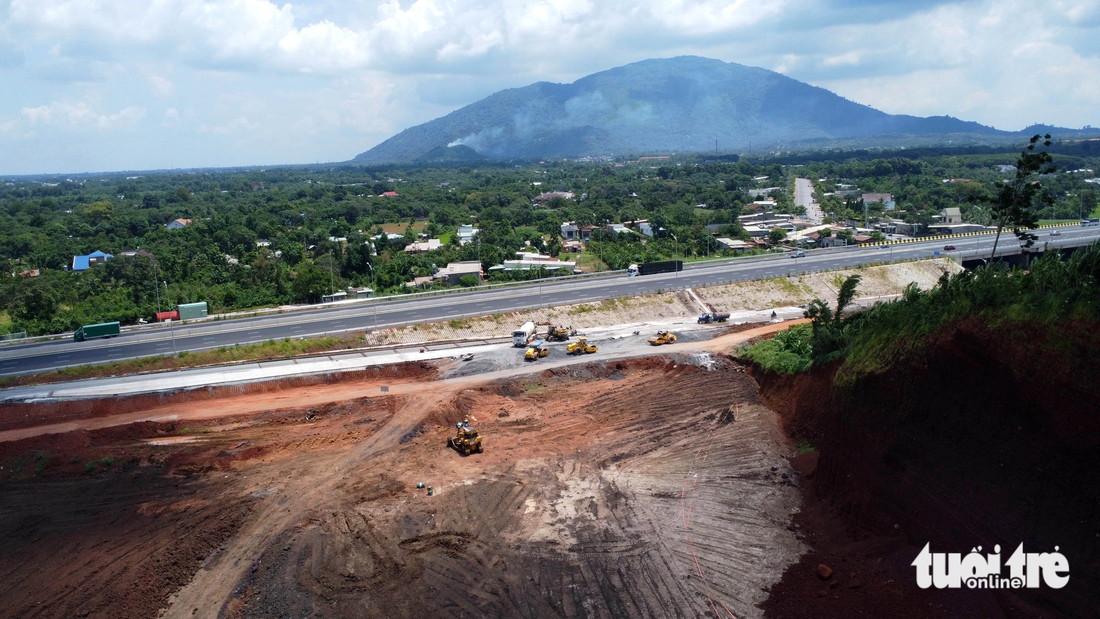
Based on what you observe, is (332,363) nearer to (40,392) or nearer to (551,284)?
(40,392)

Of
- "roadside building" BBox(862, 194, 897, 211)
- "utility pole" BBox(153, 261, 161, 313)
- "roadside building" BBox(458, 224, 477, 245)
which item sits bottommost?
"utility pole" BBox(153, 261, 161, 313)

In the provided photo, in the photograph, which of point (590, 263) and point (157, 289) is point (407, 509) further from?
point (590, 263)

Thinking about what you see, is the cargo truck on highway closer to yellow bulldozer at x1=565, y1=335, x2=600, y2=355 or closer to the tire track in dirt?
yellow bulldozer at x1=565, y1=335, x2=600, y2=355

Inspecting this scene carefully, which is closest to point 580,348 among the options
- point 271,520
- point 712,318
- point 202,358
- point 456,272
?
point 712,318

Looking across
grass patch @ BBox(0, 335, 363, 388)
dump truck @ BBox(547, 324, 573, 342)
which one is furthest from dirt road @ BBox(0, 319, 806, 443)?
grass patch @ BBox(0, 335, 363, 388)

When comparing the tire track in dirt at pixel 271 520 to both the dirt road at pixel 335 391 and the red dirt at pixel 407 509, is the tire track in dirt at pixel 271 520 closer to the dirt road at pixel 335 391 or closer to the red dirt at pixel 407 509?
the red dirt at pixel 407 509

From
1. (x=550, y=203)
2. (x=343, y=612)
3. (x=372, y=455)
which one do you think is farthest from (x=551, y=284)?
(x=550, y=203)
